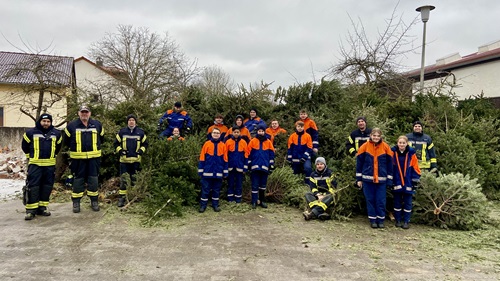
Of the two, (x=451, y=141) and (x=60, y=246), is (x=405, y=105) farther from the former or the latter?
(x=60, y=246)

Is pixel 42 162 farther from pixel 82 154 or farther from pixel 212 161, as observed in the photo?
pixel 212 161

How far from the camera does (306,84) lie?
11.9 meters

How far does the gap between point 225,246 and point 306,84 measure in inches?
312

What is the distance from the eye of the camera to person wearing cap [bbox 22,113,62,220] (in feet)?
21.6

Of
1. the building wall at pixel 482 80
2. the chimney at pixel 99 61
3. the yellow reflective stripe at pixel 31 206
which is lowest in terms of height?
the yellow reflective stripe at pixel 31 206

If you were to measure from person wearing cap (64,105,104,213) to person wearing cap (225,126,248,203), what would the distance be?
9.08 ft

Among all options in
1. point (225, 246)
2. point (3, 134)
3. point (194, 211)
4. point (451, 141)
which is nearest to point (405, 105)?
point (451, 141)

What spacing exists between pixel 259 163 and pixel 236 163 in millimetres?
516

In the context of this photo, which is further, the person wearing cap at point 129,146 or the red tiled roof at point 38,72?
the red tiled roof at point 38,72

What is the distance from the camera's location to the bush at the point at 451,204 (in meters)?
6.36

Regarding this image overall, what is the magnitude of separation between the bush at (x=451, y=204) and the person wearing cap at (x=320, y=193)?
64.3 inches

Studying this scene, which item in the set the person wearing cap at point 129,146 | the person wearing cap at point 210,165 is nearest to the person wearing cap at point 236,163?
the person wearing cap at point 210,165

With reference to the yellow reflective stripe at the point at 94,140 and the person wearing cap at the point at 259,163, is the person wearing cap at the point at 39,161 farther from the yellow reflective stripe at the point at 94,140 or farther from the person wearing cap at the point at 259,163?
the person wearing cap at the point at 259,163

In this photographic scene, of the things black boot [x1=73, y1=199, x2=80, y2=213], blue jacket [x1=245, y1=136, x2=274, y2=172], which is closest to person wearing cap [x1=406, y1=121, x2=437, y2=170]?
blue jacket [x1=245, y1=136, x2=274, y2=172]
